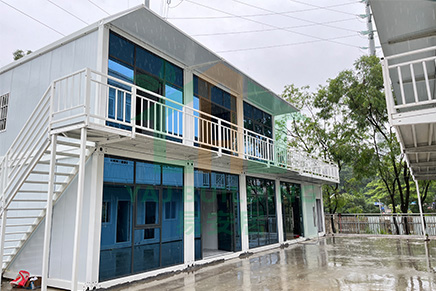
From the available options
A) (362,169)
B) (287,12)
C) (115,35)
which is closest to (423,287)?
(115,35)

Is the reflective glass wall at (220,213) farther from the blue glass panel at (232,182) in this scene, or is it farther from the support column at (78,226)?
the support column at (78,226)

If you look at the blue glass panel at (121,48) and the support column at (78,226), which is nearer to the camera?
the support column at (78,226)

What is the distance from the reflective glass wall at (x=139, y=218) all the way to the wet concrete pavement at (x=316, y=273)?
0.52 metres

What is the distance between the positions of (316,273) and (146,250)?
414 centimetres

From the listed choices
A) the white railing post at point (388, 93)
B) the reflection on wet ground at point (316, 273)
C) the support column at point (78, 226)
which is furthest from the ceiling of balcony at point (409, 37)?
the support column at point (78, 226)

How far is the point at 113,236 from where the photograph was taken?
7.05 m

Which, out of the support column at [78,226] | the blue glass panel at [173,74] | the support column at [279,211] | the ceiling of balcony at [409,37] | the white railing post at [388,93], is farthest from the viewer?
the support column at [279,211]

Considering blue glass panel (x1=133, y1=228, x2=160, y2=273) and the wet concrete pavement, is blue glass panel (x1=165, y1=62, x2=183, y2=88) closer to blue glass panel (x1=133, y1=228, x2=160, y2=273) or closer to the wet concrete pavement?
blue glass panel (x1=133, y1=228, x2=160, y2=273)

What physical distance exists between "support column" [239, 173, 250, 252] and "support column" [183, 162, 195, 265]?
9.10 ft

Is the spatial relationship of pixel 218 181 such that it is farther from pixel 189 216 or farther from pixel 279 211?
pixel 279 211

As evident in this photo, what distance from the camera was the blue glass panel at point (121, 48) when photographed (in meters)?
7.62

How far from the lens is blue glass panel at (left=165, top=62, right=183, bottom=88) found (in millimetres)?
9203

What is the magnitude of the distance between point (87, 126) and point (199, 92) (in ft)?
17.5

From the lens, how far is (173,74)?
9.43m
